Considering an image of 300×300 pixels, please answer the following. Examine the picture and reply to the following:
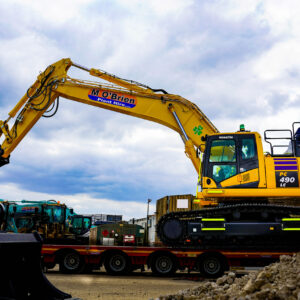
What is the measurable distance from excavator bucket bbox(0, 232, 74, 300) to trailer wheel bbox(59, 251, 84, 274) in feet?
31.7

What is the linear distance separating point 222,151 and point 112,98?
530 centimetres

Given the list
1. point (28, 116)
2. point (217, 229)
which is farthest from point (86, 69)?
point (217, 229)

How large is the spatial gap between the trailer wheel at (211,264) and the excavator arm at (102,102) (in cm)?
406

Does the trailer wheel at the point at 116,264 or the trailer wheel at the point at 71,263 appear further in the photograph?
the trailer wheel at the point at 71,263

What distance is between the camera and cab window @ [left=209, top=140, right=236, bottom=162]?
11.4m

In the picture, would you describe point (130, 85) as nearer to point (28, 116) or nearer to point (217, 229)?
point (28, 116)

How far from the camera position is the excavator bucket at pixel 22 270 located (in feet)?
13.4

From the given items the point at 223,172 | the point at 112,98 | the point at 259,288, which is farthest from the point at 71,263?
the point at 259,288

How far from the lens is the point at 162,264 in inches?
520

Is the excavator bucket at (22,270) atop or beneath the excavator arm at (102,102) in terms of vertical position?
beneath

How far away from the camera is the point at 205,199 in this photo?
11.5m

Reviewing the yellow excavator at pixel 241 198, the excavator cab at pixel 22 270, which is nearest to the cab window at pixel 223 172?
the yellow excavator at pixel 241 198

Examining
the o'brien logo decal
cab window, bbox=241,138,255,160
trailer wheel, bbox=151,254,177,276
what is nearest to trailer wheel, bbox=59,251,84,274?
trailer wheel, bbox=151,254,177,276

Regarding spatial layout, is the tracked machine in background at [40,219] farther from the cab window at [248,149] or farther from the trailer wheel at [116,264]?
the cab window at [248,149]
